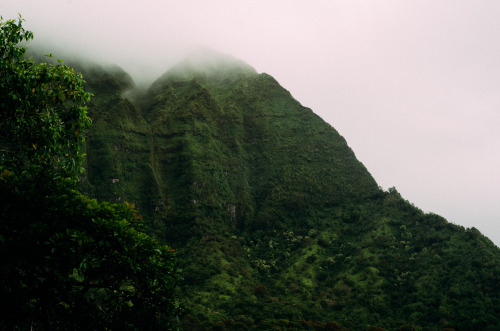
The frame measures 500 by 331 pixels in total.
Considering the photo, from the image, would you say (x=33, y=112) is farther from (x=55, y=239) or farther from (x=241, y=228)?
(x=241, y=228)

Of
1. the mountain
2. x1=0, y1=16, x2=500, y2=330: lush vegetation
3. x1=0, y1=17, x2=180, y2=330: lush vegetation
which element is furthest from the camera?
the mountain

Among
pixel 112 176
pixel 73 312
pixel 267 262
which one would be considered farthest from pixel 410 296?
pixel 112 176

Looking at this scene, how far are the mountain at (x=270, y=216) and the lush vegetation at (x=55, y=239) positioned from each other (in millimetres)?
42824

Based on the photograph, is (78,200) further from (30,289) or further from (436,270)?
(436,270)

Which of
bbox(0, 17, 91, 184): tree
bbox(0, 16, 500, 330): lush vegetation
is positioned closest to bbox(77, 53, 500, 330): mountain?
bbox(0, 16, 500, 330): lush vegetation

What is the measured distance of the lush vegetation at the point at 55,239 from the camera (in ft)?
28.0

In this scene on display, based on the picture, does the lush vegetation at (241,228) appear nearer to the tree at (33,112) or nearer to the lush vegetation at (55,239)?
the lush vegetation at (55,239)

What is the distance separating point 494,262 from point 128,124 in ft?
317

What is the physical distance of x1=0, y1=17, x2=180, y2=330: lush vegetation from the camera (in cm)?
854

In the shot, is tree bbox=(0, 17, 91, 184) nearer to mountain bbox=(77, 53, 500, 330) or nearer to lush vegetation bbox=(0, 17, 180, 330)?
lush vegetation bbox=(0, 17, 180, 330)

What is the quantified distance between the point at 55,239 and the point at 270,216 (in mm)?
90379

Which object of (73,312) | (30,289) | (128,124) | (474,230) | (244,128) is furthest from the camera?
(244,128)

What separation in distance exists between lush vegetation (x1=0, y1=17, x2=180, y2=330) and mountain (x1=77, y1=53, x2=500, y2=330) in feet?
140

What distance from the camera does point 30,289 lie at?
8703mm
